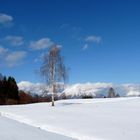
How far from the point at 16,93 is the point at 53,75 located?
45.9 metres

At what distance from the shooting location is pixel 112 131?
55.8 ft

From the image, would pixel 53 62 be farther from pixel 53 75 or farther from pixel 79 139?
pixel 79 139

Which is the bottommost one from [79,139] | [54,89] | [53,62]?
[79,139]

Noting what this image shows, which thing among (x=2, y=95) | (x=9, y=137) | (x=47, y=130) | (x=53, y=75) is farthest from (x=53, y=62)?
(x=2, y=95)

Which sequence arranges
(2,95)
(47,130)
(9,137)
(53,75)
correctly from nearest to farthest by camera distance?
(9,137) < (47,130) < (53,75) < (2,95)

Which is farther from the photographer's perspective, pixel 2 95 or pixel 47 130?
pixel 2 95

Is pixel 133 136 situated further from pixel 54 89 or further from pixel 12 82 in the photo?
pixel 12 82

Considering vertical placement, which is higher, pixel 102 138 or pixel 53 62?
pixel 53 62

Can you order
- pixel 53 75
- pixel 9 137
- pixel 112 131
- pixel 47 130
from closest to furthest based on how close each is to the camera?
1. pixel 9 137
2. pixel 112 131
3. pixel 47 130
4. pixel 53 75

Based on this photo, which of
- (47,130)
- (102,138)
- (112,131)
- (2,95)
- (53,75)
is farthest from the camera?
(2,95)

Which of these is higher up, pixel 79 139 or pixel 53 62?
pixel 53 62

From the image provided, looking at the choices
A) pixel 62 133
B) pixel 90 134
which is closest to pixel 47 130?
pixel 62 133

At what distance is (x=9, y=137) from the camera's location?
15742 mm

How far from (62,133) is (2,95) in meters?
78.5
